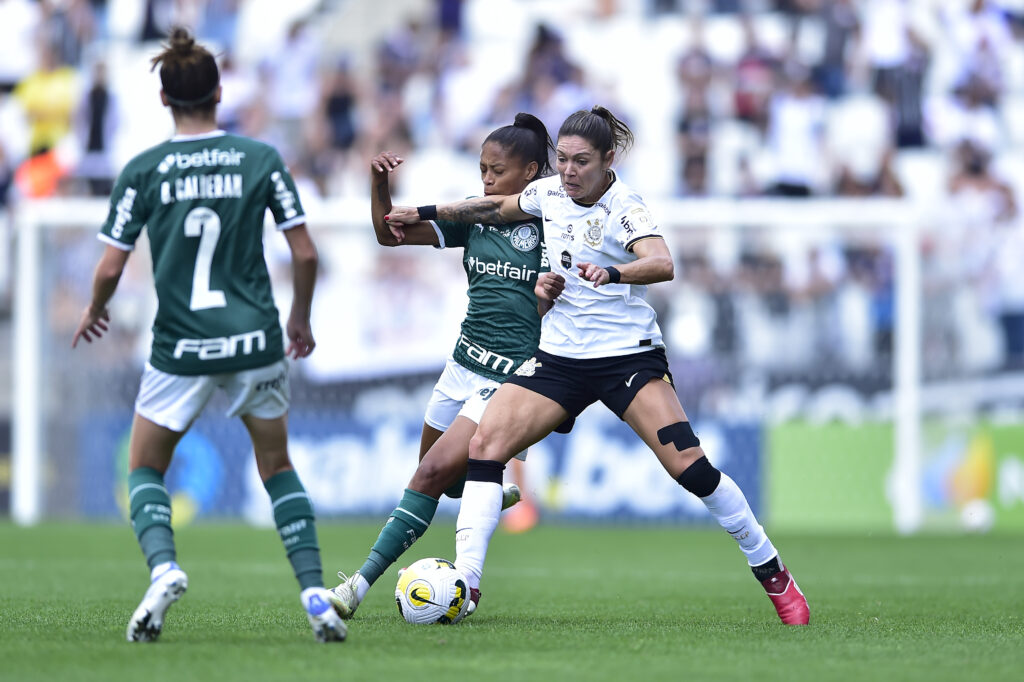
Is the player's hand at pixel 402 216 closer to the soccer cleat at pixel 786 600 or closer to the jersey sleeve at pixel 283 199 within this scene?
the jersey sleeve at pixel 283 199

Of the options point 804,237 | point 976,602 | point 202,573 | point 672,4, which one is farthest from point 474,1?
point 976,602

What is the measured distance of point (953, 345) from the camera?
1512 cm

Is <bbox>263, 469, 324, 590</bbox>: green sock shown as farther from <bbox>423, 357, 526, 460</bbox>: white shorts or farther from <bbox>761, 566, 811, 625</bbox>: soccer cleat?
<bbox>761, 566, 811, 625</bbox>: soccer cleat

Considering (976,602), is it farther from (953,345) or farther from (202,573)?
(953,345)

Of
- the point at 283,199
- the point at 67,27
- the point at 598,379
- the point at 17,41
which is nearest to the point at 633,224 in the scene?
the point at 598,379

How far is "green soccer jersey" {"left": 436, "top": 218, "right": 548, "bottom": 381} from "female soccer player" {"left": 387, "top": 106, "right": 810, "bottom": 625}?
337 millimetres

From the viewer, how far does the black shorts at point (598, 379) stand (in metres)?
6.62

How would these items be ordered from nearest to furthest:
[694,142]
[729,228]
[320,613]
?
1. [320,613]
2. [729,228]
3. [694,142]

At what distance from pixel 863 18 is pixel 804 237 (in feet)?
18.3

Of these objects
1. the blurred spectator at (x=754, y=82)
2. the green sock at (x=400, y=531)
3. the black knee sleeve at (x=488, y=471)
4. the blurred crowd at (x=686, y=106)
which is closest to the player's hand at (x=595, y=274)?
the black knee sleeve at (x=488, y=471)

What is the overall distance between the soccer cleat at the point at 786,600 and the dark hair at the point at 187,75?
312 centimetres

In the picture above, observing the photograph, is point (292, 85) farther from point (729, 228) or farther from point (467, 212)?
point (467, 212)

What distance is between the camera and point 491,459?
659cm

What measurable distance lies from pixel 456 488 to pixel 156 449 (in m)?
1.91
